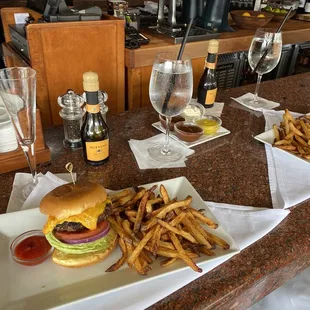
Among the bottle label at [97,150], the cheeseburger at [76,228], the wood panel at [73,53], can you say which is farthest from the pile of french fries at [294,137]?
the wood panel at [73,53]

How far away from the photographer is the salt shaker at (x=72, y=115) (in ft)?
3.40

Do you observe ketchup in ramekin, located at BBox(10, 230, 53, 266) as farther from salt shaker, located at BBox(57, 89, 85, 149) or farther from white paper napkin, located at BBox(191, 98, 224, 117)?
white paper napkin, located at BBox(191, 98, 224, 117)

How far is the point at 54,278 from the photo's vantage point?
25.1 inches

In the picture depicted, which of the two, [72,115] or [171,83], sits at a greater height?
[171,83]

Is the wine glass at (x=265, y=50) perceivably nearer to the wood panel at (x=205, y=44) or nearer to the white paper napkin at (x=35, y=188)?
the wood panel at (x=205, y=44)

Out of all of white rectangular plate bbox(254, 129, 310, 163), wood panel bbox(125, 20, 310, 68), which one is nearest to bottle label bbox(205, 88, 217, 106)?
white rectangular plate bbox(254, 129, 310, 163)

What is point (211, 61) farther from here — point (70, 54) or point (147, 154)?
point (70, 54)

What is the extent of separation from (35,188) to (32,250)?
0.72 ft

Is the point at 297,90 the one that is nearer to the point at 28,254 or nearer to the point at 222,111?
the point at 222,111

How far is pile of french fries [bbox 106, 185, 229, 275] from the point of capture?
65 cm

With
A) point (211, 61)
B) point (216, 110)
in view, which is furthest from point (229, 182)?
point (211, 61)

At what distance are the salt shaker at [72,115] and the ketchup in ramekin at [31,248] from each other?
422 millimetres

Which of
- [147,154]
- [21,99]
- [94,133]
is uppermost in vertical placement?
[21,99]

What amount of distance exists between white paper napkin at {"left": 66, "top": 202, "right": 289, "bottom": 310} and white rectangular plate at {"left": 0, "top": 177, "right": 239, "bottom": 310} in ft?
0.06
